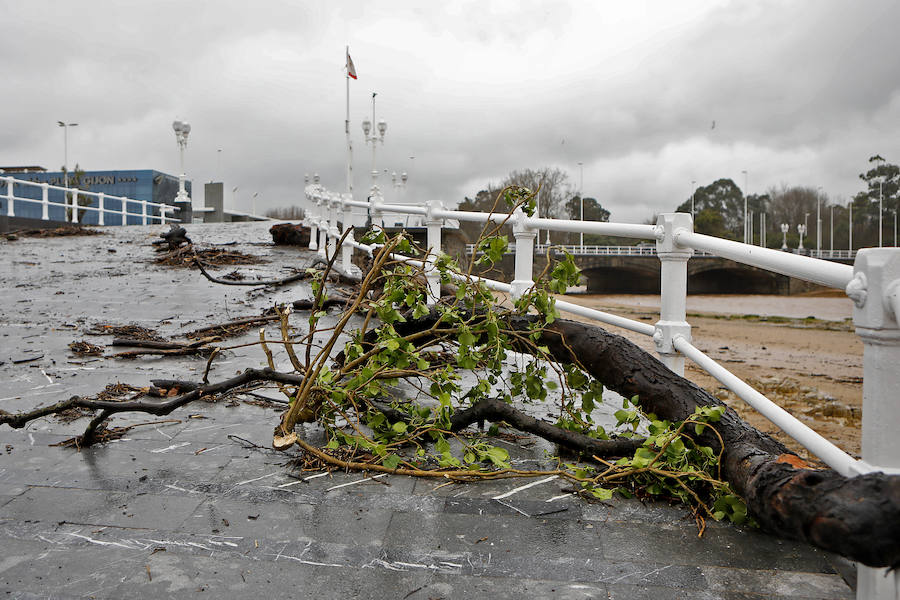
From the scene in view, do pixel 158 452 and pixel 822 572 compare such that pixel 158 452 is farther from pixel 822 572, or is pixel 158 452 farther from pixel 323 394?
pixel 822 572

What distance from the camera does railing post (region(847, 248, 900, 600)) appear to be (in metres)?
1.59

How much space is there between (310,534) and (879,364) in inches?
68.7

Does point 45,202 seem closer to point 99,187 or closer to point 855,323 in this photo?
point 855,323

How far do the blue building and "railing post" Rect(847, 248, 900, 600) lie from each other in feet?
190

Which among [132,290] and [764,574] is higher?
[132,290]

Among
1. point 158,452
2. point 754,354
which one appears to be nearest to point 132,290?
point 158,452

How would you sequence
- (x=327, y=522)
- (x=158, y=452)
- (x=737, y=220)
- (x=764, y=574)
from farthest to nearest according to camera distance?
(x=737, y=220), (x=158, y=452), (x=327, y=522), (x=764, y=574)

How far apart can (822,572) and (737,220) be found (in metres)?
108

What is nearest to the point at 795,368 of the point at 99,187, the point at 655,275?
the point at 655,275

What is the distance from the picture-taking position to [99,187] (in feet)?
226

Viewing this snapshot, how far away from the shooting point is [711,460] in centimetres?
248

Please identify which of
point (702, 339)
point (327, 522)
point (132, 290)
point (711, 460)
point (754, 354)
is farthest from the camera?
point (702, 339)

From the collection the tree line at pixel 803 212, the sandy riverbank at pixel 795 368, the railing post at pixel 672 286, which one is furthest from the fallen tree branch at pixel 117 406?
the tree line at pixel 803 212

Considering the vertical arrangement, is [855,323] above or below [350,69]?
below
